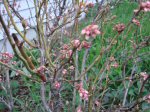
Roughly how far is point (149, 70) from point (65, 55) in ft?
7.58

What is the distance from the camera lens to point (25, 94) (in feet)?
13.0

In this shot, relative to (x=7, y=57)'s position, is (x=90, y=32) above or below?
below

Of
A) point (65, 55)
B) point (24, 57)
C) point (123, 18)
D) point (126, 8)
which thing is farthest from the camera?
point (126, 8)

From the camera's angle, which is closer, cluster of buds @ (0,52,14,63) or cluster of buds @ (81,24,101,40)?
cluster of buds @ (81,24,101,40)

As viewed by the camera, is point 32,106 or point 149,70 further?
point 149,70

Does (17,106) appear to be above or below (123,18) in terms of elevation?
below

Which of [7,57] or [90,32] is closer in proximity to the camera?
[90,32]

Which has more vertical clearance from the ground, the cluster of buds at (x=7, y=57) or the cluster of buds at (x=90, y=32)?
the cluster of buds at (x=7, y=57)

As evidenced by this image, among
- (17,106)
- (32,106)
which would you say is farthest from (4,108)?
(32,106)

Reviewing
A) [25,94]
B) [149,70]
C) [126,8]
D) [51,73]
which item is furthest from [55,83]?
[126,8]

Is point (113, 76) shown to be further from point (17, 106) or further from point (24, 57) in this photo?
point (24, 57)

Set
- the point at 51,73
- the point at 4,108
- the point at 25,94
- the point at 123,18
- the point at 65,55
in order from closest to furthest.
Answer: the point at 65,55, the point at 51,73, the point at 4,108, the point at 25,94, the point at 123,18

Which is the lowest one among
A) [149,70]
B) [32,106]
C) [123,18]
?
[32,106]

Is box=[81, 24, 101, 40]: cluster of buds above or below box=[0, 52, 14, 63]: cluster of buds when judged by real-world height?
below
